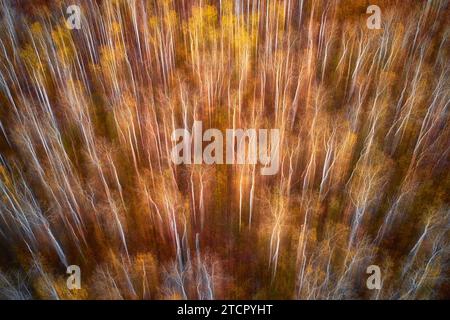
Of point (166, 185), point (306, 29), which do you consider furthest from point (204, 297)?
point (306, 29)

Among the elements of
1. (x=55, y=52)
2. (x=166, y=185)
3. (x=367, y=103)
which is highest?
(x=55, y=52)

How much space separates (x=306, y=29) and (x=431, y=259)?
3847 millimetres

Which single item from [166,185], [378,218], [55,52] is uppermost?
[55,52]

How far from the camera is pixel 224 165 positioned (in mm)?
5613

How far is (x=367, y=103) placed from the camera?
220 inches

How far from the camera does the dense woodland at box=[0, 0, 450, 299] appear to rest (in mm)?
5543

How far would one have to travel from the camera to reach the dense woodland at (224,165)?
18.2 feet

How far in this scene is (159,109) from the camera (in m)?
5.68

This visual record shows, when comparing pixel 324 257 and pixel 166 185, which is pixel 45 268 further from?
pixel 324 257

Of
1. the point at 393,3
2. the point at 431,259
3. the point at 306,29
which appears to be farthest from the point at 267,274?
the point at 393,3

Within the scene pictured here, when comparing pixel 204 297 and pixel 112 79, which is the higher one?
pixel 112 79

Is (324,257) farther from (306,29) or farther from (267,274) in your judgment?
(306,29)

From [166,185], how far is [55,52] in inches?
102

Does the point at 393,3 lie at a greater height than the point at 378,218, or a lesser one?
greater
